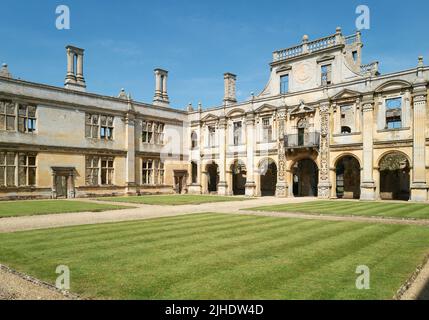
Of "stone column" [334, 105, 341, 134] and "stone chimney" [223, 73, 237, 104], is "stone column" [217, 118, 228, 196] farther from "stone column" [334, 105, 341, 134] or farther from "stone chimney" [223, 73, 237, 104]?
"stone column" [334, 105, 341, 134]

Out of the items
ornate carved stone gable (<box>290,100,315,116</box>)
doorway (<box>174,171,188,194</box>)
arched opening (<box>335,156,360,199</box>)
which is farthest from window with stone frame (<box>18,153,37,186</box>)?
arched opening (<box>335,156,360,199</box>)

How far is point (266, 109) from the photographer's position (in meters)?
33.0

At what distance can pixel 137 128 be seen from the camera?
35.2 metres

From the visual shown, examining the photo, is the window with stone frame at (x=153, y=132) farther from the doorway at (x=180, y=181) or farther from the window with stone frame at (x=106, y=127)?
the doorway at (x=180, y=181)

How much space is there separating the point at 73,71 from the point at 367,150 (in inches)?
1022

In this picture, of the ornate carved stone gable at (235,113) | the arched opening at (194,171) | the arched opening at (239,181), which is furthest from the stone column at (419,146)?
the arched opening at (194,171)

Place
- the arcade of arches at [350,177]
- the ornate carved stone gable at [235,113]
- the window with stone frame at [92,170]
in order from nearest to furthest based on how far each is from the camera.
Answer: the window with stone frame at [92,170] < the arcade of arches at [350,177] < the ornate carved stone gable at [235,113]

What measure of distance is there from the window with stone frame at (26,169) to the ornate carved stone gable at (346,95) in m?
25.1

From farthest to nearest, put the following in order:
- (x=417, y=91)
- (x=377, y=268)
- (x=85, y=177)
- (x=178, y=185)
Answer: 1. (x=178, y=185)
2. (x=85, y=177)
3. (x=417, y=91)
4. (x=377, y=268)

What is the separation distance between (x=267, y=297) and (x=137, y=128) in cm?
3185

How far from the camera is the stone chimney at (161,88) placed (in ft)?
124
